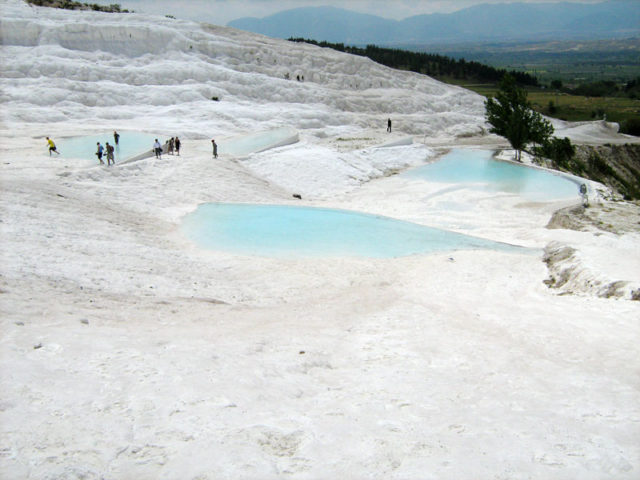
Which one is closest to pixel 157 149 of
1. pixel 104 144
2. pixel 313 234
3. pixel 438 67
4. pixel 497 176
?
pixel 104 144

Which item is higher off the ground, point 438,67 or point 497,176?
point 438,67

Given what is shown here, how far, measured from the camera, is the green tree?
1320 inches

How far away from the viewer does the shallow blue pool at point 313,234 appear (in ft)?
51.3

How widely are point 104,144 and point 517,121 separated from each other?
80.1 ft

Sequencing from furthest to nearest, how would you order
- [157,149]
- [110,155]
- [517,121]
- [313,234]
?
1. [517,121]
2. [157,149]
3. [110,155]
4. [313,234]

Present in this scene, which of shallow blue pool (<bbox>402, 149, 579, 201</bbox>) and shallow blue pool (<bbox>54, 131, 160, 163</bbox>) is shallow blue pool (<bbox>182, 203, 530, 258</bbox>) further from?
shallow blue pool (<bbox>402, 149, 579, 201</bbox>)

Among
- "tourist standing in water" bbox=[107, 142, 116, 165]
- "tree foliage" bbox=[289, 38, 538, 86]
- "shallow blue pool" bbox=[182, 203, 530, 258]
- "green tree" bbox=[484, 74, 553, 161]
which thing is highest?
"tree foliage" bbox=[289, 38, 538, 86]

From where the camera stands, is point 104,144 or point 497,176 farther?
point 497,176

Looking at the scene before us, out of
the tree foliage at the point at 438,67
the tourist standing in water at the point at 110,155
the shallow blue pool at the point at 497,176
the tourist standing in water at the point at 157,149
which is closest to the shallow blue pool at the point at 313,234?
the tourist standing in water at the point at 110,155

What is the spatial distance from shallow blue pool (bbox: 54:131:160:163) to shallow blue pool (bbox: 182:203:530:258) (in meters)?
6.01

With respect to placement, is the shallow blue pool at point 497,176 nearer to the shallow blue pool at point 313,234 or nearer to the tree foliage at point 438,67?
the shallow blue pool at point 313,234

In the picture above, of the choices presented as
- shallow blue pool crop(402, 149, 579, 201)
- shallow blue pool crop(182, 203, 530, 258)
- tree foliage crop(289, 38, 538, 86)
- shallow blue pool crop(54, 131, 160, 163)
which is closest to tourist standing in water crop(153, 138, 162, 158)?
shallow blue pool crop(54, 131, 160, 163)

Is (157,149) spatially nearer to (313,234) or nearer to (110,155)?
(110,155)

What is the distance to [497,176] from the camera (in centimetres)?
2848
